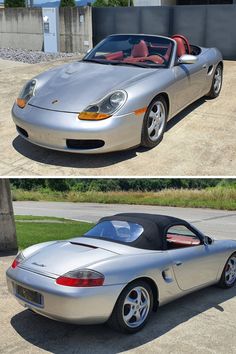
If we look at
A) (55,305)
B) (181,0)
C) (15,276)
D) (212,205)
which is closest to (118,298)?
(55,305)

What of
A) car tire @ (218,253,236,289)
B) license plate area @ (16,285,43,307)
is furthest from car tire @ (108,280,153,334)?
car tire @ (218,253,236,289)

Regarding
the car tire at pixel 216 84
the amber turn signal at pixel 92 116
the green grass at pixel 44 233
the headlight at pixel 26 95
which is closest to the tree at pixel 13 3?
the green grass at pixel 44 233

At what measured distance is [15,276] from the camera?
14.3 ft

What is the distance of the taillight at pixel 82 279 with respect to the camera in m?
3.87

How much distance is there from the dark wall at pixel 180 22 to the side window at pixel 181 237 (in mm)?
9218

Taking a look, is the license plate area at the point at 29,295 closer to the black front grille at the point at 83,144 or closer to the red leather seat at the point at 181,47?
the black front grille at the point at 83,144

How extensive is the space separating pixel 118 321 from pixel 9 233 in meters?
4.35

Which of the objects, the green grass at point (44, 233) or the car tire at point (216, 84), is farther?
the green grass at point (44, 233)

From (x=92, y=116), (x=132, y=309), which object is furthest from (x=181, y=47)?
(x=132, y=309)

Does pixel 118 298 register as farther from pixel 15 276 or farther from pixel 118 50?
pixel 118 50

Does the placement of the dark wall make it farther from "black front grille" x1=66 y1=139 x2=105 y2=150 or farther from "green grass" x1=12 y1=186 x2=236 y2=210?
"black front grille" x1=66 y1=139 x2=105 y2=150

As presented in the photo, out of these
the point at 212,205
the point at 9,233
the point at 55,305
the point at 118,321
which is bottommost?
the point at 212,205

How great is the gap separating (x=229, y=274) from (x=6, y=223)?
13.3ft

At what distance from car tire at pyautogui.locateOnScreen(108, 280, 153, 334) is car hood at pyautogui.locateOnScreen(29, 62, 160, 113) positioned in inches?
99.3
